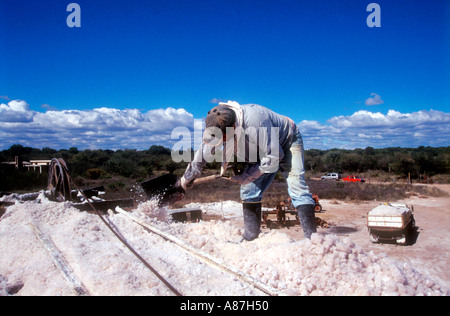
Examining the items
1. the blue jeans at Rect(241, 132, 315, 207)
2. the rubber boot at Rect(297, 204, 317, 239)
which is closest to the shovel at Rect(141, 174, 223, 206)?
the blue jeans at Rect(241, 132, 315, 207)

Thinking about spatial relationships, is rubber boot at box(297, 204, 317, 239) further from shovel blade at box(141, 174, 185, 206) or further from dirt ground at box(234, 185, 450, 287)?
shovel blade at box(141, 174, 185, 206)

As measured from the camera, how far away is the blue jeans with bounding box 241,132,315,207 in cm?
314

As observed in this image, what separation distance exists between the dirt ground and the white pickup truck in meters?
0.16

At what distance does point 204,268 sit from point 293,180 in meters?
1.27

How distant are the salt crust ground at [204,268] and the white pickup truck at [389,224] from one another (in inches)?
166

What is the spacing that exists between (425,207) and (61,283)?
14.2 metres

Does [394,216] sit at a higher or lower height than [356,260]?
lower

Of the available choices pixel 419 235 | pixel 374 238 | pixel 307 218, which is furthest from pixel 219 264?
pixel 419 235

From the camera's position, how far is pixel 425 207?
13.0m

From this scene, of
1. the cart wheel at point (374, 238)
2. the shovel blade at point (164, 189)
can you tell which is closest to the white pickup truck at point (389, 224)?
the cart wheel at point (374, 238)
